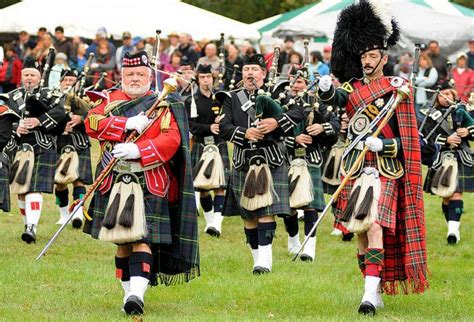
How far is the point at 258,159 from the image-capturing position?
10742 millimetres

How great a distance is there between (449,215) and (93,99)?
5532 mm

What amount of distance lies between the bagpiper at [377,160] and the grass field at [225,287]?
0.38 metres

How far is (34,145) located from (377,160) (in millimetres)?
4871

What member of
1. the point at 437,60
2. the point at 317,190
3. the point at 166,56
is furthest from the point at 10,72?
the point at 317,190

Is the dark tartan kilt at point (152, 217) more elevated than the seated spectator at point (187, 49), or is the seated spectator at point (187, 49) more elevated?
the seated spectator at point (187, 49)

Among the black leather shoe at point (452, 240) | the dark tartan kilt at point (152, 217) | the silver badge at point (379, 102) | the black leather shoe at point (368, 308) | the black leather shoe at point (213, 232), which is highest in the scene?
the silver badge at point (379, 102)

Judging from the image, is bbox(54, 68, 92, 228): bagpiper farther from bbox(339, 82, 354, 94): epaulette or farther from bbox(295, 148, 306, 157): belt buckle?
bbox(339, 82, 354, 94): epaulette

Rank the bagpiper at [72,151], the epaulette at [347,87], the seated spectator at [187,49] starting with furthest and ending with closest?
the seated spectator at [187,49]
the bagpiper at [72,151]
the epaulette at [347,87]

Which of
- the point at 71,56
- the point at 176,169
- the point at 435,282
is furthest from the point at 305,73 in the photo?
the point at 71,56

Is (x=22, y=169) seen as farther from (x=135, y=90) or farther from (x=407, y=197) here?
(x=407, y=197)

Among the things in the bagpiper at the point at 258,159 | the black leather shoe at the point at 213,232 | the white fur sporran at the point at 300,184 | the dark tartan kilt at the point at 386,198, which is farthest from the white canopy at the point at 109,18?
the dark tartan kilt at the point at 386,198

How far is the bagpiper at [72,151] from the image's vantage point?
13.3 meters

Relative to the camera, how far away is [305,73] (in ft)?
36.7

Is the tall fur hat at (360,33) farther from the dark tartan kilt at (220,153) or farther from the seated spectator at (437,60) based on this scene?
the seated spectator at (437,60)
